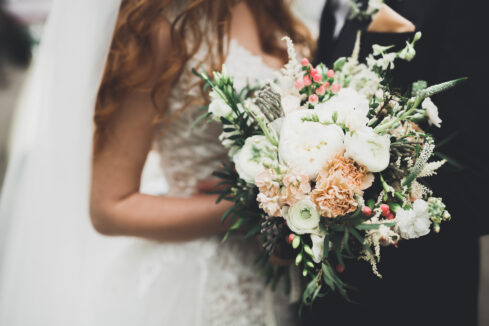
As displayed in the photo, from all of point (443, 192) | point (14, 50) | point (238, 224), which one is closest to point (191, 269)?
point (238, 224)

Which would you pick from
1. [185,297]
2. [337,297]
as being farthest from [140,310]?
[337,297]

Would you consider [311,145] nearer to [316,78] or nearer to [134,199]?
[316,78]

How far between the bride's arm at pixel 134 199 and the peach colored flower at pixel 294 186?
1.42ft

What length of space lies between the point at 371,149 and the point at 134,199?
2.45ft

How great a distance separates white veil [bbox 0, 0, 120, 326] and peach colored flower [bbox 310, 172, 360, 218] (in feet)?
2.52

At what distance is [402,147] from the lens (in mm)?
742

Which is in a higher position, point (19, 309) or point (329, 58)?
point (329, 58)

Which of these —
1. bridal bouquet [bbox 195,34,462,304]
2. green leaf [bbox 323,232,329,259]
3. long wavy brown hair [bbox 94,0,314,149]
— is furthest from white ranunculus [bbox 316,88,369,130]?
long wavy brown hair [bbox 94,0,314,149]

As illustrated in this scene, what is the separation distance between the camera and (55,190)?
3.84 ft

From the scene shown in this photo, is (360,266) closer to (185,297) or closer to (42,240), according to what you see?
(185,297)

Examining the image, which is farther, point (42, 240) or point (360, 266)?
point (42, 240)

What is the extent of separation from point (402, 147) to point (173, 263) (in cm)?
82

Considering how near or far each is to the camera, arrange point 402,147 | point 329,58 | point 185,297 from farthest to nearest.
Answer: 1. point 329,58
2. point 185,297
3. point 402,147

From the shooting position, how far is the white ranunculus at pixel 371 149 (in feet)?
2.25
